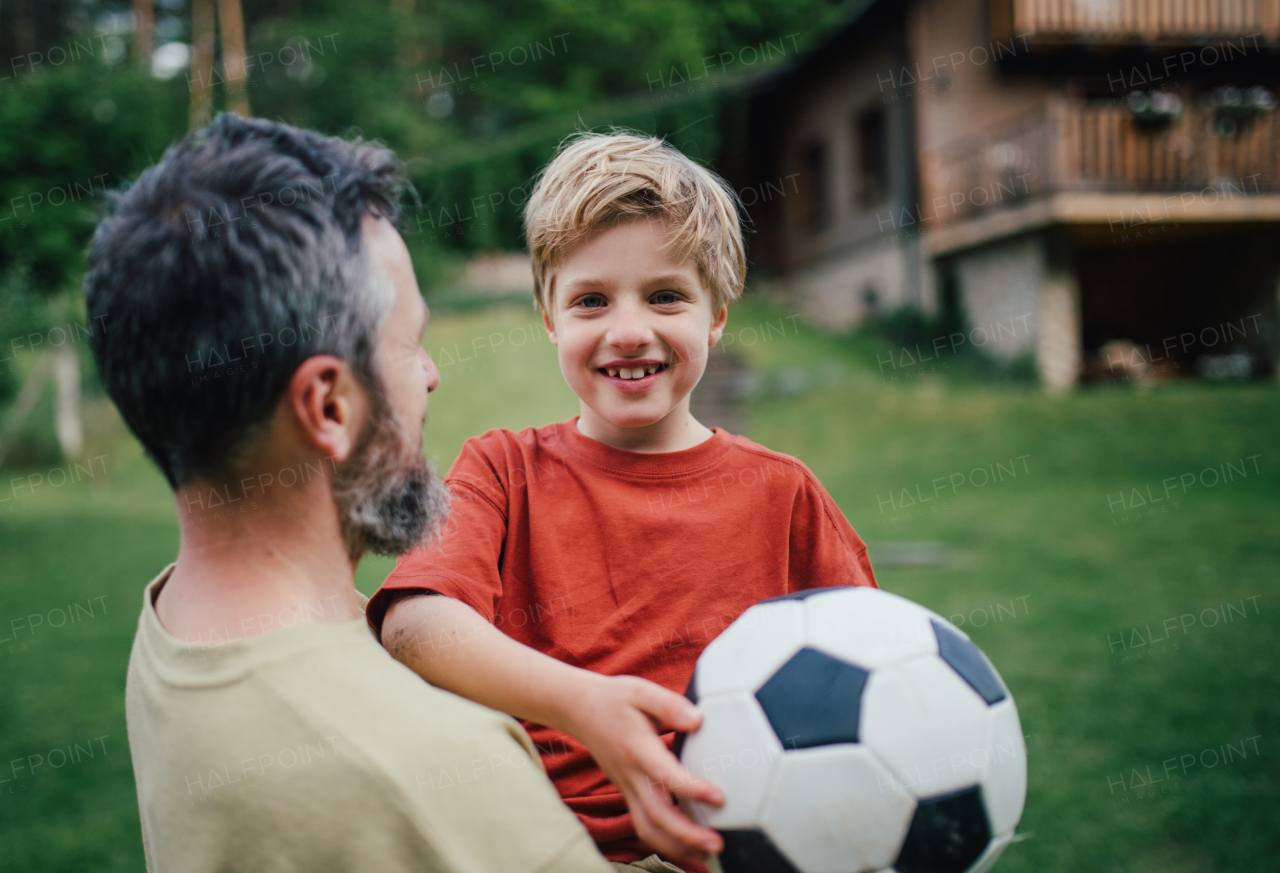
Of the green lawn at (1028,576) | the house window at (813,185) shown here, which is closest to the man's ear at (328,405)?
the green lawn at (1028,576)

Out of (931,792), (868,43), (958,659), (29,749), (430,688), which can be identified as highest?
(868,43)

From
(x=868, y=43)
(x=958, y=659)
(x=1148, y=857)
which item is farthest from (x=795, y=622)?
(x=868, y=43)

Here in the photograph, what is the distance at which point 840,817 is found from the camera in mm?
1228

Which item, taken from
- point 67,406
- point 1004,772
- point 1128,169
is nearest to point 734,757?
point 1004,772

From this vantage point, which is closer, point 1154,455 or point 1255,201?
point 1154,455

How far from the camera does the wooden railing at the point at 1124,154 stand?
1280 centimetres

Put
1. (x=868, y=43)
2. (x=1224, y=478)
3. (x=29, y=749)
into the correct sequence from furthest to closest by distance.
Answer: (x=868, y=43) → (x=1224, y=478) → (x=29, y=749)

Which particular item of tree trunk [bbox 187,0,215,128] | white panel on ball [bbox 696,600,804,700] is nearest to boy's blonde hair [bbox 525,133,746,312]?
white panel on ball [bbox 696,600,804,700]

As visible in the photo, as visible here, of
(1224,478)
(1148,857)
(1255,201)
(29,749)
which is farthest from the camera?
(1255,201)

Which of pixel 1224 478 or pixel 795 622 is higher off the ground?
pixel 795 622

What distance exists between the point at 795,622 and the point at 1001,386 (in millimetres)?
12803

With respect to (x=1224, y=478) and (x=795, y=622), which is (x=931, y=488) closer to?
(x=1224, y=478)

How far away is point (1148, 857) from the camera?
10.3 feet

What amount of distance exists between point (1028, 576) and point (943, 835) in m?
5.79
